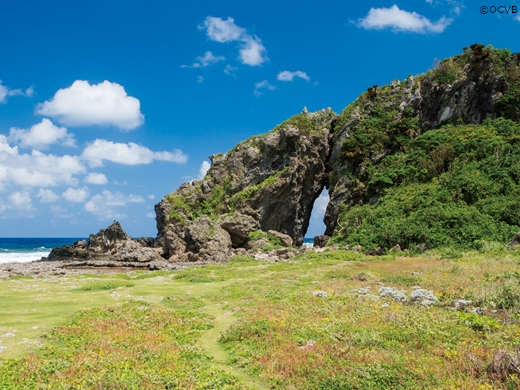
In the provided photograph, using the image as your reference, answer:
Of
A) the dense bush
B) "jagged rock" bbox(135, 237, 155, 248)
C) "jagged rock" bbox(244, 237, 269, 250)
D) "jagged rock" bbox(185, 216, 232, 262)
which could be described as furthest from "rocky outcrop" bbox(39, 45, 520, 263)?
"jagged rock" bbox(185, 216, 232, 262)

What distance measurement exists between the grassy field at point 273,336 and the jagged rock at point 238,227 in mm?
30364

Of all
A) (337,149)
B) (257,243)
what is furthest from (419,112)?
(257,243)

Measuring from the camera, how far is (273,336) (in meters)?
11.9

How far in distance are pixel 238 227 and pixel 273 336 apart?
133ft

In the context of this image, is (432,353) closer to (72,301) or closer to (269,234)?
(72,301)

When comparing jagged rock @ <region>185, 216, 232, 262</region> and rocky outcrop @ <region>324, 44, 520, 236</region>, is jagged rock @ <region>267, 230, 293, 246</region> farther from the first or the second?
jagged rock @ <region>185, 216, 232, 262</region>

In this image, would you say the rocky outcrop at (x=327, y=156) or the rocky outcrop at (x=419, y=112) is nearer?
the rocky outcrop at (x=327, y=156)

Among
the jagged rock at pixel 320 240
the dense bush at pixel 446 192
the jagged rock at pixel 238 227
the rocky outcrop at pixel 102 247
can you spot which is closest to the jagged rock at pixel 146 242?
the rocky outcrop at pixel 102 247

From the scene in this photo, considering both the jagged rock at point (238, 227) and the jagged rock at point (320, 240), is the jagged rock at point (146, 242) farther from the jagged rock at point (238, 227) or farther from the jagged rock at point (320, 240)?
the jagged rock at point (320, 240)

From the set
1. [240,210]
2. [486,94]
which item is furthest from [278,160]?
[486,94]

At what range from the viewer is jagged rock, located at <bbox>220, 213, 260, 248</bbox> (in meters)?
51.9

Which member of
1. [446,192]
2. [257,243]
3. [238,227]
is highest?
[446,192]

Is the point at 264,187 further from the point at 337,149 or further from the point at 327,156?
the point at 327,156

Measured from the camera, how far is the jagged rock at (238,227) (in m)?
51.9
